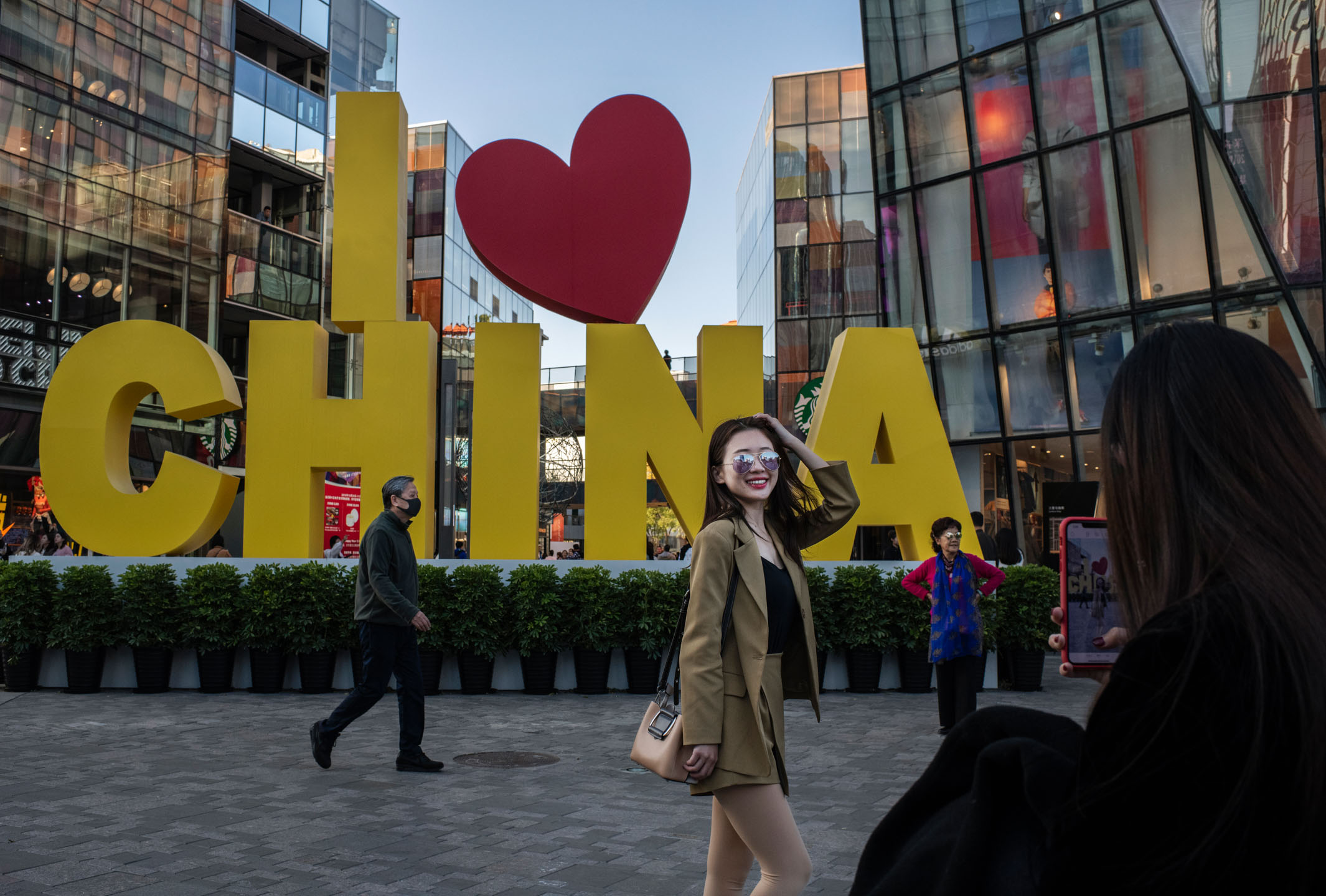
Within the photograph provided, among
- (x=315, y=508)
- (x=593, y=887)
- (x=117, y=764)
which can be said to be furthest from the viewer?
(x=315, y=508)

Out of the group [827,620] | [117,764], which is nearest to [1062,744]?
[117,764]

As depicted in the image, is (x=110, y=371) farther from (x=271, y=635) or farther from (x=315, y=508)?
(x=271, y=635)

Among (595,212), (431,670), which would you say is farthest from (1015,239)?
(431,670)

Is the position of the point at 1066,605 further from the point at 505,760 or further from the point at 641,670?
the point at 641,670

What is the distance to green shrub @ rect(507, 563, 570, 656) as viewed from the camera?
1127 cm

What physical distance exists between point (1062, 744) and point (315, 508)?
11756mm

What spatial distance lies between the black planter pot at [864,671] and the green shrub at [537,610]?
130 inches

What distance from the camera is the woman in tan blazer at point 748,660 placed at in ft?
10.7

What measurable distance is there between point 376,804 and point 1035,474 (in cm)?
1677

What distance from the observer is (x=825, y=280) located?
37.3m

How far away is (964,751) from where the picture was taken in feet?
4.46

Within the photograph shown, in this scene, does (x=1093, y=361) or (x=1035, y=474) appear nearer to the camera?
(x=1093, y=361)

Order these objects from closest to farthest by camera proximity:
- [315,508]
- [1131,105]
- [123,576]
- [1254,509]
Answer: [1254,509], [123,576], [315,508], [1131,105]

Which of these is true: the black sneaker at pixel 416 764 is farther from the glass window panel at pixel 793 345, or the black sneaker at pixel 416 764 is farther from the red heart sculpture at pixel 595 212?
the glass window panel at pixel 793 345
